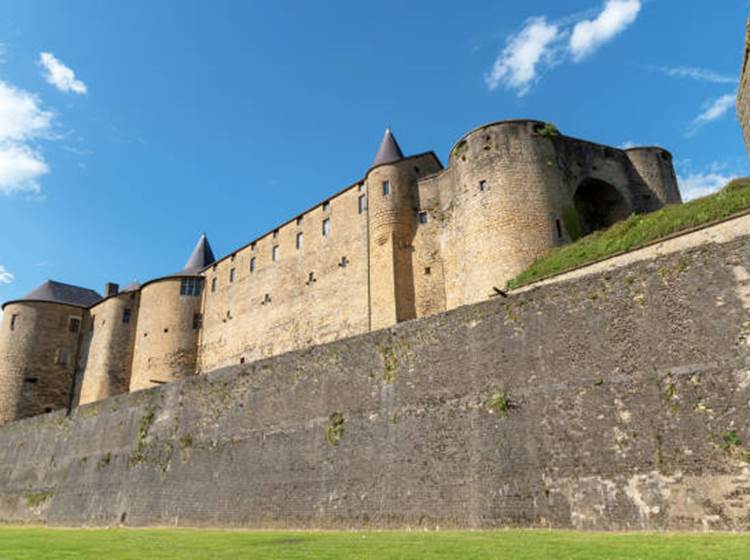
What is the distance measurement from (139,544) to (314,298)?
22464 mm

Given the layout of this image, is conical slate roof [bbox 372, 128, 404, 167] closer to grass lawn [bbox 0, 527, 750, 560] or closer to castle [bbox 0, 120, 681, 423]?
castle [bbox 0, 120, 681, 423]

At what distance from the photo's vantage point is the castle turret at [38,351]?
40.9 meters

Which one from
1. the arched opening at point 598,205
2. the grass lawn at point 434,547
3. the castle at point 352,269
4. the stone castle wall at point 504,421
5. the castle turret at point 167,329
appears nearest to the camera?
the grass lawn at point 434,547

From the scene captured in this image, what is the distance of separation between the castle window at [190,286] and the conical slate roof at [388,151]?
17505 mm

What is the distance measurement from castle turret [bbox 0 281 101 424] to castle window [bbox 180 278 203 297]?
32.2 feet

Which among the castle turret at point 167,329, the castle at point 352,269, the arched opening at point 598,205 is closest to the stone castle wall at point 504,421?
the castle at point 352,269

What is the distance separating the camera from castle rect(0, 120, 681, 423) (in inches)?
979

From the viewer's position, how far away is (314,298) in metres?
33.2

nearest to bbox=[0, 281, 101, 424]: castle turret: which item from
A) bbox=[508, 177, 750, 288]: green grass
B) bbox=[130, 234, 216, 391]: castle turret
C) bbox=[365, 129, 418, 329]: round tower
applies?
bbox=[130, 234, 216, 391]: castle turret

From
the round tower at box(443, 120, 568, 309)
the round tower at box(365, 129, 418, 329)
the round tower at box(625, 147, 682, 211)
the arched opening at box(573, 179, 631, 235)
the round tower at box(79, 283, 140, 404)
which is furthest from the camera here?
the round tower at box(79, 283, 140, 404)

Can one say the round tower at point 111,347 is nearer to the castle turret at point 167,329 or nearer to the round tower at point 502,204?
the castle turret at point 167,329

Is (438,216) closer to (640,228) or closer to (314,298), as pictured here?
(314,298)

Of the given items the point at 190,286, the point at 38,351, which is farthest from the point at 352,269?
the point at 38,351

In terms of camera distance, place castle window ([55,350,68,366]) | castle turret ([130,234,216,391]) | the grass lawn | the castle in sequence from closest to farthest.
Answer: the grass lawn, the castle, castle turret ([130,234,216,391]), castle window ([55,350,68,366])
